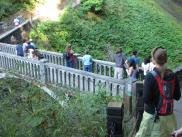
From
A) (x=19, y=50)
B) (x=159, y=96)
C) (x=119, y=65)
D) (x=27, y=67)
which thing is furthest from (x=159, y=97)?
(x=19, y=50)

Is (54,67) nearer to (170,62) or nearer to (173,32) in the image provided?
(170,62)

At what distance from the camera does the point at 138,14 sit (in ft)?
86.8

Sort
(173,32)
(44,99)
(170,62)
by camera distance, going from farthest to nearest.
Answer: (173,32), (170,62), (44,99)

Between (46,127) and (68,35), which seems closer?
(46,127)

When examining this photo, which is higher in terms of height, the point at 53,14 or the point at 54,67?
the point at 53,14

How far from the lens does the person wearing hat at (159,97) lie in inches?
240

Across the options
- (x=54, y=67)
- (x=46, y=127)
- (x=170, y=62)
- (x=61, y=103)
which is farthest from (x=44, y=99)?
(x=170, y=62)

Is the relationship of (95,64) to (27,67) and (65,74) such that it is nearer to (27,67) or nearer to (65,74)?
(65,74)

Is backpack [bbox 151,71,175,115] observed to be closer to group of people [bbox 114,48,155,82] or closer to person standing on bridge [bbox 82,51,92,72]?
group of people [bbox 114,48,155,82]

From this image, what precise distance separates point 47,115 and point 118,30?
17576 millimetres

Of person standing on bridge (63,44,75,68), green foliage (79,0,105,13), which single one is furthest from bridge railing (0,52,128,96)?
green foliage (79,0,105,13)

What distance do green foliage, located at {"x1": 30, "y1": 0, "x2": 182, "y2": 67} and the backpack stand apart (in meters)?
15.1

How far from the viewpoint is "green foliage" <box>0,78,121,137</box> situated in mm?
6996

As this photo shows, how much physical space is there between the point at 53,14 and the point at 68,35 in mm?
2226
